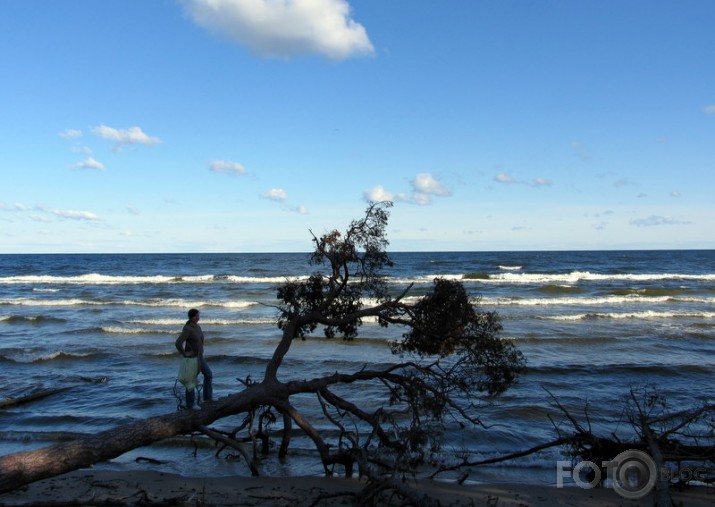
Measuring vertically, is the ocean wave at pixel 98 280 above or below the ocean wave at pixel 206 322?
above

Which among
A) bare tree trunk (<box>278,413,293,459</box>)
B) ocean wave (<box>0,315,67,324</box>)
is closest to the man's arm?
bare tree trunk (<box>278,413,293,459</box>)

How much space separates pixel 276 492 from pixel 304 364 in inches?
340

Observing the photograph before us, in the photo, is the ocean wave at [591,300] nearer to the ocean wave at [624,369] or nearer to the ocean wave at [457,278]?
the ocean wave at [457,278]

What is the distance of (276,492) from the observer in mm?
7762

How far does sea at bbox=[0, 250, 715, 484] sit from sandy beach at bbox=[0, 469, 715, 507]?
0.59m

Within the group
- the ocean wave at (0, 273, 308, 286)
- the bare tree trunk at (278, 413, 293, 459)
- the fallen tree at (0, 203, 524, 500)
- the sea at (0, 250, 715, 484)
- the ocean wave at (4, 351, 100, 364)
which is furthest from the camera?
the ocean wave at (0, 273, 308, 286)

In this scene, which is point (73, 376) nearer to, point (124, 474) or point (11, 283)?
point (124, 474)

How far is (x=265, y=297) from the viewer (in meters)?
34.9

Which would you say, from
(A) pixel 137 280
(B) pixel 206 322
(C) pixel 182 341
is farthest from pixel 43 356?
(A) pixel 137 280

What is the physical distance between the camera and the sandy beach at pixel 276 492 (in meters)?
7.34

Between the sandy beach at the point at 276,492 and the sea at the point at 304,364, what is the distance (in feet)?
1.95

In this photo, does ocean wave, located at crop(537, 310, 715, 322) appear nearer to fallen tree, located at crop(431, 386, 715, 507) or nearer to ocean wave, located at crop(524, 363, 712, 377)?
ocean wave, located at crop(524, 363, 712, 377)

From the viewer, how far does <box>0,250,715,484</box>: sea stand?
32.8ft

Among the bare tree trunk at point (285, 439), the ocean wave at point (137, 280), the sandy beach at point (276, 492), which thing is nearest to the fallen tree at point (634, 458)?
the sandy beach at point (276, 492)
